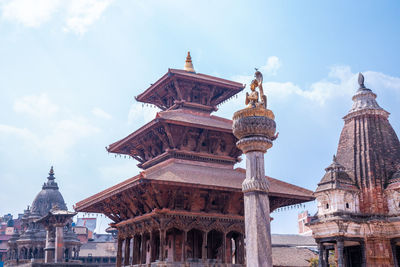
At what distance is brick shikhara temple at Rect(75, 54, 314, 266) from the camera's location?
24.0 meters

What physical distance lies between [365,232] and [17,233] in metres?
58.9

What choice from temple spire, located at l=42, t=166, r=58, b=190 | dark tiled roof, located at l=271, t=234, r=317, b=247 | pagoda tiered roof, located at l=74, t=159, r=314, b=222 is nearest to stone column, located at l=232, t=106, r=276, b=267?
pagoda tiered roof, located at l=74, t=159, r=314, b=222

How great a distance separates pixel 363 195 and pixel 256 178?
25057 millimetres

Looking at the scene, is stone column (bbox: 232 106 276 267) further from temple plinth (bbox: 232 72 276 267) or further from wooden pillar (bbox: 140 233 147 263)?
wooden pillar (bbox: 140 233 147 263)

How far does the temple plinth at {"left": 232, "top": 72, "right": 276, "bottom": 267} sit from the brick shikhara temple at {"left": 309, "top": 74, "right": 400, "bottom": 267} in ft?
71.7

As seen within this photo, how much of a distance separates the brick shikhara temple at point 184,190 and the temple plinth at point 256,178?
8.74 metres

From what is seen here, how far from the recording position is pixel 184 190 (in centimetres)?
2398

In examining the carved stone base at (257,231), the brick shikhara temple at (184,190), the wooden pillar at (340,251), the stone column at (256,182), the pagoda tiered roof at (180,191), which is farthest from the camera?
the wooden pillar at (340,251)

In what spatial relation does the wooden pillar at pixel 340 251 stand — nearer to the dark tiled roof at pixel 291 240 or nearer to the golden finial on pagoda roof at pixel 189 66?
the golden finial on pagoda roof at pixel 189 66

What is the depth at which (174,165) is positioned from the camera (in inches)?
1024

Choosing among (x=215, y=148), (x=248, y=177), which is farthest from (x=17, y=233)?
(x=248, y=177)

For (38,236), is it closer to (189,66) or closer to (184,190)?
(189,66)

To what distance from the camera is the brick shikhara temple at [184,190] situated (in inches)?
943

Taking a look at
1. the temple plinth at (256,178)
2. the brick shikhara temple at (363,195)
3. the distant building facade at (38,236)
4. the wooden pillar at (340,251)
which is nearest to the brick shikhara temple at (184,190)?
the temple plinth at (256,178)
